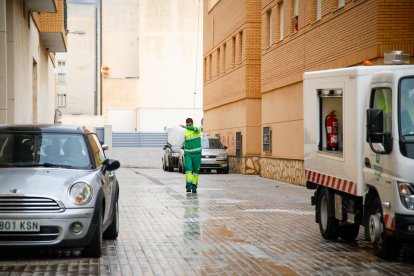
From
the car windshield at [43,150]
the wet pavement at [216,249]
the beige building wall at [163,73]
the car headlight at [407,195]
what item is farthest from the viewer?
the beige building wall at [163,73]

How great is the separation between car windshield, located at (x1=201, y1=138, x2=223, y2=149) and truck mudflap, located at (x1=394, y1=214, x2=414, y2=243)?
29.6 m

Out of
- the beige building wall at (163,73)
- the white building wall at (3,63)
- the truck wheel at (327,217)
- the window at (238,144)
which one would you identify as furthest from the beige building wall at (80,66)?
the truck wheel at (327,217)

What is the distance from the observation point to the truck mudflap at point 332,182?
12.1 metres

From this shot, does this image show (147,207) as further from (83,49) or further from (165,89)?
(83,49)

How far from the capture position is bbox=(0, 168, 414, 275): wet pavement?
33.6 ft

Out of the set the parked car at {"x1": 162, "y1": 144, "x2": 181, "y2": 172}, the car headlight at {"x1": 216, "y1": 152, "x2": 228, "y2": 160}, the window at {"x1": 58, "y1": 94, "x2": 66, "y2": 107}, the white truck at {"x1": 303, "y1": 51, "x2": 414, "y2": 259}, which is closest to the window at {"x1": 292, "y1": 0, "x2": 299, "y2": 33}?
the car headlight at {"x1": 216, "y1": 152, "x2": 228, "y2": 160}

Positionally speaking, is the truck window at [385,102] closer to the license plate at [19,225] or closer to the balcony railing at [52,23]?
the license plate at [19,225]

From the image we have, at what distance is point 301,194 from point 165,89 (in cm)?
5353

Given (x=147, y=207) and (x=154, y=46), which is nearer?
(x=147, y=207)

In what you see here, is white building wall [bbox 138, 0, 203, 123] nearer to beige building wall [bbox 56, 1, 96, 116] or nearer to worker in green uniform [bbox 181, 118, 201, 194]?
beige building wall [bbox 56, 1, 96, 116]

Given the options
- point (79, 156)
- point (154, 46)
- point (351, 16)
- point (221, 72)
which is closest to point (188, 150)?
point (351, 16)

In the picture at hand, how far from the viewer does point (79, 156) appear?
1184cm

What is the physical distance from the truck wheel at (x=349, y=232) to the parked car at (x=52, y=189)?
3330mm

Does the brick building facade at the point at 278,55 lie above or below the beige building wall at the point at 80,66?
below
